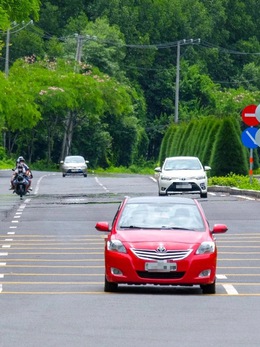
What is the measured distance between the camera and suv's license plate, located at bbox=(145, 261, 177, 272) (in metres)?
16.8

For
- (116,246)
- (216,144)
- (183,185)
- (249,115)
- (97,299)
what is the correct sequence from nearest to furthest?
(97,299) → (116,246) → (249,115) → (183,185) → (216,144)

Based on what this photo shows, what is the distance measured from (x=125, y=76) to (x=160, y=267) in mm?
111110

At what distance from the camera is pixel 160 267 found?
1683 centimetres

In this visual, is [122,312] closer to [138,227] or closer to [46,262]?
[138,227]

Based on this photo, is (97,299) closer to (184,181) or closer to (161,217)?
(161,217)

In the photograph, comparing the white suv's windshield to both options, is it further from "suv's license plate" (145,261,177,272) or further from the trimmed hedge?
"suv's license plate" (145,261,177,272)

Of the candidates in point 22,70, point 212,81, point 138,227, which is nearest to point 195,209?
point 138,227

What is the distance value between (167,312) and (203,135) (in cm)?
5973

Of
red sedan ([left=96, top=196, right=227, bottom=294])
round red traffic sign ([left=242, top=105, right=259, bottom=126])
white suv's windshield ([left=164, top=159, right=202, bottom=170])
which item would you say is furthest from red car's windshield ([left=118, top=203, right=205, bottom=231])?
white suv's windshield ([left=164, top=159, right=202, bottom=170])

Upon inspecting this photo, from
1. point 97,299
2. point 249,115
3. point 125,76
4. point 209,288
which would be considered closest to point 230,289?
point 209,288

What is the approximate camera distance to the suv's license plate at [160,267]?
16.8 m

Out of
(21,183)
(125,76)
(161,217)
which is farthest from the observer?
(125,76)

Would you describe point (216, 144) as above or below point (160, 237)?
below

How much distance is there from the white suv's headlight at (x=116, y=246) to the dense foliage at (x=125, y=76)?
56.2 meters
